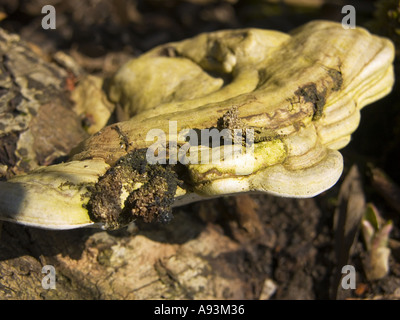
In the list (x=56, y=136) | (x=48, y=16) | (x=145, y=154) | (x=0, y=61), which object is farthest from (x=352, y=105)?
(x=48, y=16)

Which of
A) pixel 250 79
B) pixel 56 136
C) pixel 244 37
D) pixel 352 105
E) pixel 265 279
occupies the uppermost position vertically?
pixel 244 37

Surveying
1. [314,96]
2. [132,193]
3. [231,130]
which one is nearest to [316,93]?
[314,96]

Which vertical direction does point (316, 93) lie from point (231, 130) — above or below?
above

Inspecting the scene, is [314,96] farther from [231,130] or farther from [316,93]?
[231,130]

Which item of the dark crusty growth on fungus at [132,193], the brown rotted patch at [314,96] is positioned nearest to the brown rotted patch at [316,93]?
the brown rotted patch at [314,96]

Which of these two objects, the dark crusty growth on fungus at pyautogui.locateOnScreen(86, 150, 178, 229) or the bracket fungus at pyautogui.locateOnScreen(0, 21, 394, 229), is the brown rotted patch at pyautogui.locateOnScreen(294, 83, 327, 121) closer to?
the bracket fungus at pyautogui.locateOnScreen(0, 21, 394, 229)

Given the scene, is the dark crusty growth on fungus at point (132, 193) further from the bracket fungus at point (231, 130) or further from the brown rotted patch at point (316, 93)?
the brown rotted patch at point (316, 93)
